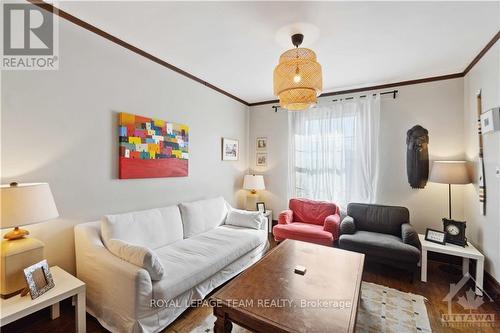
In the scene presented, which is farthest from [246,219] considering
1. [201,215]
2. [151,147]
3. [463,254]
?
[463,254]

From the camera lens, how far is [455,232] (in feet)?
8.75

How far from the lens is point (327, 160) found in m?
3.85

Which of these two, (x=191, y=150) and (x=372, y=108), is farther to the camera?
(x=372, y=108)

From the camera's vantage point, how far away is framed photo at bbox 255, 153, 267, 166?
4.48 meters

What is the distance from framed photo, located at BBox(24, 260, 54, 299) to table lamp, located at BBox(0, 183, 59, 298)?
0.12 meters

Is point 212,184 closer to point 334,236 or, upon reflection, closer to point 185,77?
point 185,77

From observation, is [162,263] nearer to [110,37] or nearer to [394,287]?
[110,37]

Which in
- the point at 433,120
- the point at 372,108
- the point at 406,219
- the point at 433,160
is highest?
the point at 372,108

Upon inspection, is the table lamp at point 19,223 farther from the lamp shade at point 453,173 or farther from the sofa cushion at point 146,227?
the lamp shade at point 453,173

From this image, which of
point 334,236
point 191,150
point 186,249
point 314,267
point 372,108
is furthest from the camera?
point 372,108

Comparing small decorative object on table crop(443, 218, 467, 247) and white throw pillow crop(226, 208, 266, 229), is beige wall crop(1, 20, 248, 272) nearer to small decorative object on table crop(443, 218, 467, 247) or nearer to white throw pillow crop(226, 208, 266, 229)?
white throw pillow crop(226, 208, 266, 229)

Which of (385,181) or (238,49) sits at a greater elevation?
(238,49)

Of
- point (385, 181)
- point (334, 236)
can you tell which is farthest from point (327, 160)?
point (334, 236)

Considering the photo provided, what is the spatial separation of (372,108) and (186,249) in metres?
3.36
